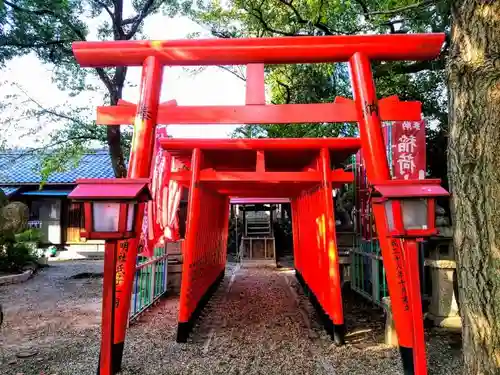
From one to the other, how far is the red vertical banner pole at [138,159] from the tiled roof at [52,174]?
14.0m

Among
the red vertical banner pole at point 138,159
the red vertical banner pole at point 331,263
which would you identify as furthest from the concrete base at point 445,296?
the red vertical banner pole at point 138,159

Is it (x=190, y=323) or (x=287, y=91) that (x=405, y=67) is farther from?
(x=190, y=323)

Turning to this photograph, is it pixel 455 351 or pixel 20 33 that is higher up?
pixel 20 33

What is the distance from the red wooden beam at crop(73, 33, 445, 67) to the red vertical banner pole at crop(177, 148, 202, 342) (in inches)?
86.6

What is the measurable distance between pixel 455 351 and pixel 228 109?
4.17 m

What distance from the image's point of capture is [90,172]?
755 inches

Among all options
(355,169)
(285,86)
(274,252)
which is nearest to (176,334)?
(355,169)

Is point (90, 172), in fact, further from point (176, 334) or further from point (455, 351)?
point (455, 351)

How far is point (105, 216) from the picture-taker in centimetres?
330

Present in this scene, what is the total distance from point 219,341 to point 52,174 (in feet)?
48.9

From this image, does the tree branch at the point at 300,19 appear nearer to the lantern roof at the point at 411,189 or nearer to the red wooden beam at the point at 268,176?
the red wooden beam at the point at 268,176

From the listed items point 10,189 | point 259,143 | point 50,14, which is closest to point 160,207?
point 259,143

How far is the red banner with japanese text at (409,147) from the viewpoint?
288 inches

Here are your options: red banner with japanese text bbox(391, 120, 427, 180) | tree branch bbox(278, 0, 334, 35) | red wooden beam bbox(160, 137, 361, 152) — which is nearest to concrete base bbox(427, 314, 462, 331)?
red banner with japanese text bbox(391, 120, 427, 180)
